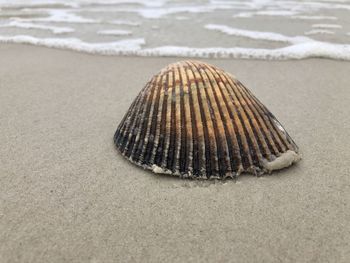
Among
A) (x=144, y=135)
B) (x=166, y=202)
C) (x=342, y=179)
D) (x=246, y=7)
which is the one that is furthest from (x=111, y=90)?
(x=246, y=7)

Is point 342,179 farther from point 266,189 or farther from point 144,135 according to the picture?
point 144,135

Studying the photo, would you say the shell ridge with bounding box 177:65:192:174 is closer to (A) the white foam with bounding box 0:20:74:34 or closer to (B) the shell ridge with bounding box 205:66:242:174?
(B) the shell ridge with bounding box 205:66:242:174

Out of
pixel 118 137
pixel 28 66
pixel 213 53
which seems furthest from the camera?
pixel 213 53

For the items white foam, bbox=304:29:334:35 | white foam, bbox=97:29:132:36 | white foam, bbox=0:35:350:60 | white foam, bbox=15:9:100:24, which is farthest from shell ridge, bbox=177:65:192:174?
white foam, bbox=15:9:100:24

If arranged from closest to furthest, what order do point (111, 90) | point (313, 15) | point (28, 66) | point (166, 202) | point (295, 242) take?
point (295, 242), point (166, 202), point (111, 90), point (28, 66), point (313, 15)

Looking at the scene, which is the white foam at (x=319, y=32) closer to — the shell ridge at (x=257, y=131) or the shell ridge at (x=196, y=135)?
the shell ridge at (x=257, y=131)

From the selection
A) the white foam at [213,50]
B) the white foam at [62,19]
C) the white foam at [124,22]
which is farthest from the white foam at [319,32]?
the white foam at [62,19]

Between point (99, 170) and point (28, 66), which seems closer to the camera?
point (99, 170)

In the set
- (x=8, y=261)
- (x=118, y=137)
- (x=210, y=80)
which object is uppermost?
(x=210, y=80)
